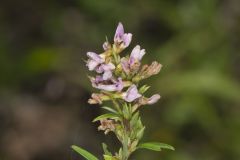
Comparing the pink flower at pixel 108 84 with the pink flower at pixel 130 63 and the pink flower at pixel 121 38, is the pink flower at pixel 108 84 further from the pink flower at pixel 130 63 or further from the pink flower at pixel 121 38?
the pink flower at pixel 121 38

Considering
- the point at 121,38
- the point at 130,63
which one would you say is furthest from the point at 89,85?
the point at 130,63

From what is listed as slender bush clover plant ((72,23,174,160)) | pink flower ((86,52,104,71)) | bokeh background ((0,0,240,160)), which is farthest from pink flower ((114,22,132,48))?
bokeh background ((0,0,240,160))

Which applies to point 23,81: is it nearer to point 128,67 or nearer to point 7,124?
point 7,124

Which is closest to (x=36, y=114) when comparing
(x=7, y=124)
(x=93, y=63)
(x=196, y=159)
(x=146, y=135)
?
(x=7, y=124)

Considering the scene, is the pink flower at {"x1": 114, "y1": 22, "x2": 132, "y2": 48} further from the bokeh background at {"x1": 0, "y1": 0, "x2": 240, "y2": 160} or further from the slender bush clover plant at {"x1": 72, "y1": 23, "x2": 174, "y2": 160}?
the bokeh background at {"x1": 0, "y1": 0, "x2": 240, "y2": 160}

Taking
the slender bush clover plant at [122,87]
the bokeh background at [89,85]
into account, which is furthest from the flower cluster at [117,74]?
the bokeh background at [89,85]

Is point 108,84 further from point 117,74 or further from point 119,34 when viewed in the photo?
point 119,34
